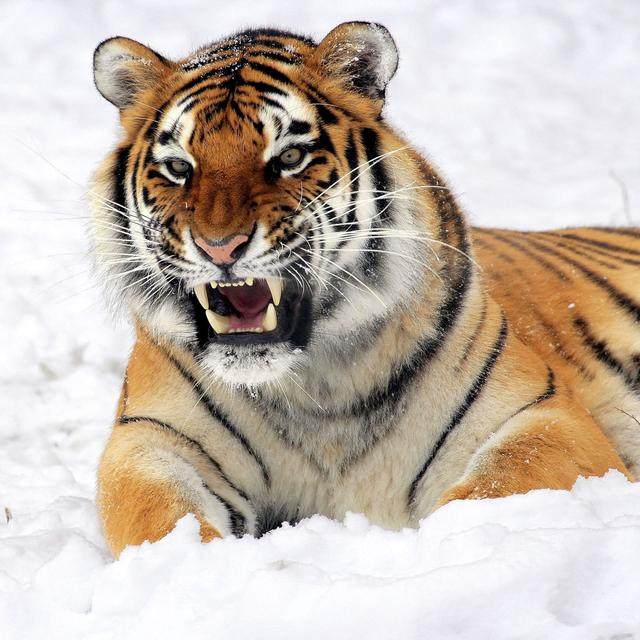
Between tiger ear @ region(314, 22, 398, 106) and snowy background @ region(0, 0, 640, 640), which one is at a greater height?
tiger ear @ region(314, 22, 398, 106)

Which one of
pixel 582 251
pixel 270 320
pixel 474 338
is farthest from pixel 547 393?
pixel 582 251

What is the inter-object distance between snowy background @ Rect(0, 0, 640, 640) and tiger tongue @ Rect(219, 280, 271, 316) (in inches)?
15.6

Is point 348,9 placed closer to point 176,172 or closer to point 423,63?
point 423,63

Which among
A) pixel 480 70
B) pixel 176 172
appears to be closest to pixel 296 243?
pixel 176 172

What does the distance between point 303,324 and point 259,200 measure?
0.81 ft

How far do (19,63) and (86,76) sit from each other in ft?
1.19

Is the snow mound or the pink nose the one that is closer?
the snow mound

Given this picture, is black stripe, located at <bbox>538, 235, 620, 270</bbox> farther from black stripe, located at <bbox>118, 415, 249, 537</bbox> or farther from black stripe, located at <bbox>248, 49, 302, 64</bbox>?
black stripe, located at <bbox>118, 415, 249, 537</bbox>

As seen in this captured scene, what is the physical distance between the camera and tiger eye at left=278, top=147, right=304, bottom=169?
1718 millimetres

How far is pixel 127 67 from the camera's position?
1919 mm

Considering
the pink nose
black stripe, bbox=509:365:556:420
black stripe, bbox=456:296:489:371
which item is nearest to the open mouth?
the pink nose

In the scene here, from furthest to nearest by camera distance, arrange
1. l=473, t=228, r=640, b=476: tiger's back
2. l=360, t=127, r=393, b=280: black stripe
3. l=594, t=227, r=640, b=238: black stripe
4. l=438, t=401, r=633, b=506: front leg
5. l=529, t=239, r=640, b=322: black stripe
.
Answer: l=594, t=227, r=640, b=238: black stripe
l=529, t=239, r=640, b=322: black stripe
l=473, t=228, r=640, b=476: tiger's back
l=360, t=127, r=393, b=280: black stripe
l=438, t=401, r=633, b=506: front leg

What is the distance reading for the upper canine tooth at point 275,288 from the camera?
1677 millimetres

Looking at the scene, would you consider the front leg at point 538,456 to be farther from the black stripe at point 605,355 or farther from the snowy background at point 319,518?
the black stripe at point 605,355
